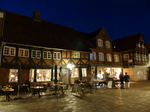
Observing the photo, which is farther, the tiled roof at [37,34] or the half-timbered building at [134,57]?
the half-timbered building at [134,57]

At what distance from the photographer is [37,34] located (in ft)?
54.5

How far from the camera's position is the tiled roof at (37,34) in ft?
48.0

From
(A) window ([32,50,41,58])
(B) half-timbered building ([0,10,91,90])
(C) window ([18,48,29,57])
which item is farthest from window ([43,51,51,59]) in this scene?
(C) window ([18,48,29,57])

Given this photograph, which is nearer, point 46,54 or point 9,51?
point 9,51

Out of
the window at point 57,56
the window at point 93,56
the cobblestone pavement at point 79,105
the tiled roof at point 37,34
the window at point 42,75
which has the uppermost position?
the tiled roof at point 37,34

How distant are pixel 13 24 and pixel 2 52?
451 cm

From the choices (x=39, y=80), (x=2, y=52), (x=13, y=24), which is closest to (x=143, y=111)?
(x=39, y=80)

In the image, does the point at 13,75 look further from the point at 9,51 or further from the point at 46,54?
the point at 46,54

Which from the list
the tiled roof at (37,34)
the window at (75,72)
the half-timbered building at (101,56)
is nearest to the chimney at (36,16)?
the tiled roof at (37,34)

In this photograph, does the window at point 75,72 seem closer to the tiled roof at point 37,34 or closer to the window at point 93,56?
the tiled roof at point 37,34

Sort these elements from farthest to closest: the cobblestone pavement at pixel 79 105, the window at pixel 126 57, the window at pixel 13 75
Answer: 1. the window at pixel 126 57
2. the window at pixel 13 75
3. the cobblestone pavement at pixel 79 105

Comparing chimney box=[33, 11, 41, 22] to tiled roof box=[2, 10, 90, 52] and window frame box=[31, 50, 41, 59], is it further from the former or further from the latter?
window frame box=[31, 50, 41, 59]

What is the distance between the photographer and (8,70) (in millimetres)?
13375

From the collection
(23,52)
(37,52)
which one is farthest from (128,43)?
(23,52)
